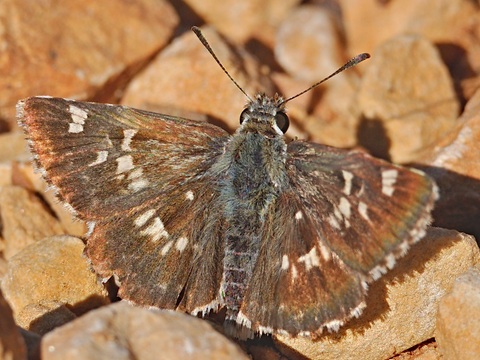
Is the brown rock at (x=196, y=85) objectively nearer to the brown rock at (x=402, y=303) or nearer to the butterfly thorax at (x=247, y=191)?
the butterfly thorax at (x=247, y=191)

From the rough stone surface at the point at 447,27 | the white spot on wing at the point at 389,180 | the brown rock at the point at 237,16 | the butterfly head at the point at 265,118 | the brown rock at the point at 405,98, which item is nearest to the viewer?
the white spot on wing at the point at 389,180

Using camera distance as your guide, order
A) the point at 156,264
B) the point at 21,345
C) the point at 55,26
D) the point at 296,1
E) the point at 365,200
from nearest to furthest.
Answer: the point at 21,345
the point at 365,200
the point at 156,264
the point at 55,26
the point at 296,1

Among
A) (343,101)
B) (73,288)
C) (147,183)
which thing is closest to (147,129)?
(147,183)

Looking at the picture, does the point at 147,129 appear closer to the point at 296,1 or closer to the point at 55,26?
the point at 55,26

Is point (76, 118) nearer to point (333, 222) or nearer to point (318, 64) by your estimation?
point (333, 222)

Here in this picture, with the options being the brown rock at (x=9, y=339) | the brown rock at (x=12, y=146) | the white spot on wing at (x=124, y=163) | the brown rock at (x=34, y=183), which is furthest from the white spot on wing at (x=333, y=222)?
the brown rock at (x=12, y=146)

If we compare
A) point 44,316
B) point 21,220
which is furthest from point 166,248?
point 21,220
